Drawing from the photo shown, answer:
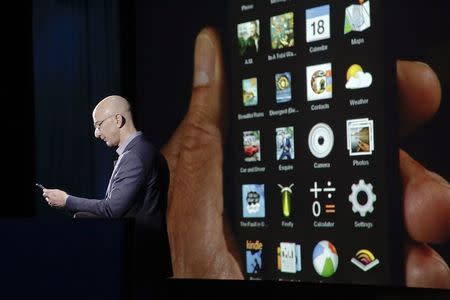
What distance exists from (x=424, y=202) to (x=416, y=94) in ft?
1.81

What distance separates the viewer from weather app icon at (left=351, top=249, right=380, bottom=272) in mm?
4105

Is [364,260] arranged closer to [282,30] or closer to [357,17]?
[357,17]

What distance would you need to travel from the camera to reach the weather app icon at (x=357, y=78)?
4178 mm

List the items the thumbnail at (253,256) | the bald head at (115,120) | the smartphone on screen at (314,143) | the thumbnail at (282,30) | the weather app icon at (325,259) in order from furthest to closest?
the thumbnail at (253,256)
the thumbnail at (282,30)
the weather app icon at (325,259)
the smartphone on screen at (314,143)
the bald head at (115,120)

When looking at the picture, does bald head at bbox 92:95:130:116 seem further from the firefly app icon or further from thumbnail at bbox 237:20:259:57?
thumbnail at bbox 237:20:259:57

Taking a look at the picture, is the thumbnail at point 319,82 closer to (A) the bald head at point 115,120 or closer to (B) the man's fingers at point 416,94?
(B) the man's fingers at point 416,94

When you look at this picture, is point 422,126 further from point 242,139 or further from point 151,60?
point 151,60

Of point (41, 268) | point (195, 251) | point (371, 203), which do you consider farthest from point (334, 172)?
point (41, 268)

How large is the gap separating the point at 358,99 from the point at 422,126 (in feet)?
1.46

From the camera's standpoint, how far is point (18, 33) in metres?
5.91

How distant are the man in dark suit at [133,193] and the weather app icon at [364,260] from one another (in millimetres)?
1959

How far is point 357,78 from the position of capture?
13.9 feet

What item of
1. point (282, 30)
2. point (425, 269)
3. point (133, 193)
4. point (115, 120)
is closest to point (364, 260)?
point (425, 269)

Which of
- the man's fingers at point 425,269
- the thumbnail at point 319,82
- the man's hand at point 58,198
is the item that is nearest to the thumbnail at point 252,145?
the thumbnail at point 319,82
